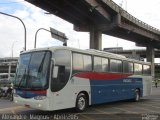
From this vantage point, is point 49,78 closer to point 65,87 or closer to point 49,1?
point 65,87

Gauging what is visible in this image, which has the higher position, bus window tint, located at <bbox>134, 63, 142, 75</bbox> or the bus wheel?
bus window tint, located at <bbox>134, 63, 142, 75</bbox>

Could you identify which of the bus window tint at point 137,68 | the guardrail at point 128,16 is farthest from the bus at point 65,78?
the guardrail at point 128,16

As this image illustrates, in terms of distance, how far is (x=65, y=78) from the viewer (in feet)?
48.3

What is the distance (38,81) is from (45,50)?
1.42 metres

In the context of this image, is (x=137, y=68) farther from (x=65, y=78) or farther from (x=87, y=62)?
(x=65, y=78)

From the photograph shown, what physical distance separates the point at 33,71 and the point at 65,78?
4.76 ft

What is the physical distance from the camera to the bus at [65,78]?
544 inches

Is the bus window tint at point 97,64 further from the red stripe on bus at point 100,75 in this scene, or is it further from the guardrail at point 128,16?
the guardrail at point 128,16

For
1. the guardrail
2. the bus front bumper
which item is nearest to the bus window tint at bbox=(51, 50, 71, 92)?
the bus front bumper

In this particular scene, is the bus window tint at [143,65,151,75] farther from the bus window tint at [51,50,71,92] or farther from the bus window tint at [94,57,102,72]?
the bus window tint at [51,50,71,92]

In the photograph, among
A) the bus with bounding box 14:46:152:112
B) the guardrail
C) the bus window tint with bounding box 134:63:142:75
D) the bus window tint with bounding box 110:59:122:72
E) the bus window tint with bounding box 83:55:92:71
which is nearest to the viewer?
the bus with bounding box 14:46:152:112

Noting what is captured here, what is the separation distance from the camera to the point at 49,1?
45469 mm

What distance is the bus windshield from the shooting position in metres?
13.9

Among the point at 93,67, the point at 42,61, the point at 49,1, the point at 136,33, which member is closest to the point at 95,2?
the point at 49,1
